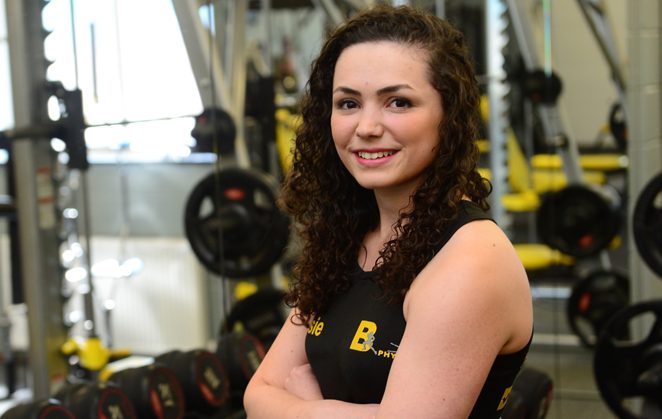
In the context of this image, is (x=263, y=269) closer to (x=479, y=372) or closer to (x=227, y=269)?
(x=227, y=269)

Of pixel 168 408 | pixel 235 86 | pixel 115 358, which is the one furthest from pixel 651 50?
pixel 115 358

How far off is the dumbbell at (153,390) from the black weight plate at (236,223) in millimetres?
567

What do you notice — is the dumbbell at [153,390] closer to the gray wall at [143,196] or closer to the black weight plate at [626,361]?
the gray wall at [143,196]

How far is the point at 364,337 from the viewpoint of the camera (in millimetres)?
1056

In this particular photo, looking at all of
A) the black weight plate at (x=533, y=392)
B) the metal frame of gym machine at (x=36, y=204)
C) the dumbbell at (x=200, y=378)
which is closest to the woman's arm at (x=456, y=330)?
the black weight plate at (x=533, y=392)

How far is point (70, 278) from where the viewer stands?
3041 millimetres

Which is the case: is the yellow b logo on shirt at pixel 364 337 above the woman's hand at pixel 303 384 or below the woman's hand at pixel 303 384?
above

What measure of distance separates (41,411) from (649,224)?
5.63 ft

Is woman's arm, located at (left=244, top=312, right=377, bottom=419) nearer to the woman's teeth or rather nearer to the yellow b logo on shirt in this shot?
the yellow b logo on shirt

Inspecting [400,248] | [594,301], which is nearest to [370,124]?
[400,248]

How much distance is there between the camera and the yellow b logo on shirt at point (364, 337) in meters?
1.05

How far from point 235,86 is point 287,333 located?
207 centimetres

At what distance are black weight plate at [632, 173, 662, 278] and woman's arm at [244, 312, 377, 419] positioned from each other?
5.39ft

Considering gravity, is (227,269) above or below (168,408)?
above
